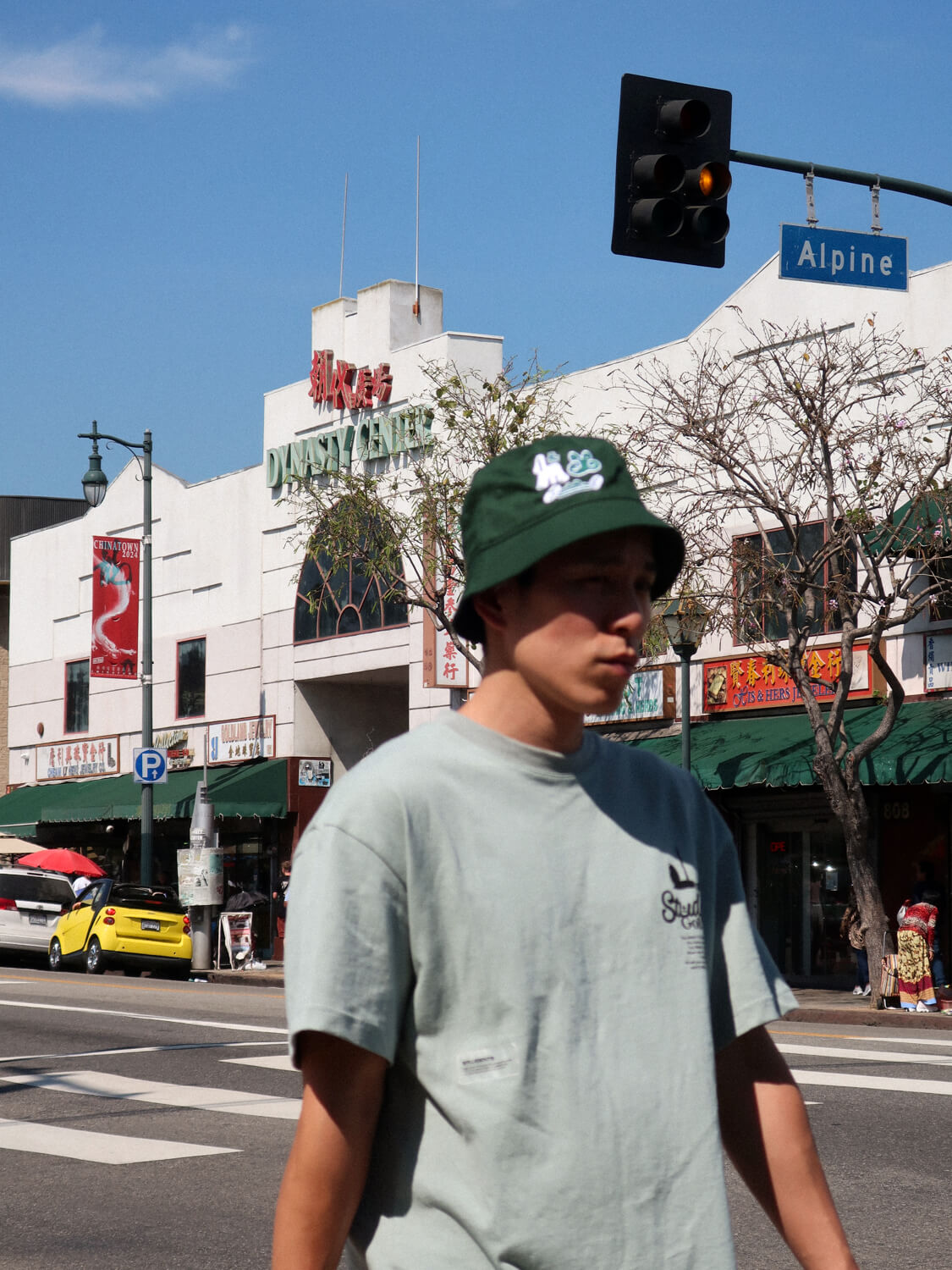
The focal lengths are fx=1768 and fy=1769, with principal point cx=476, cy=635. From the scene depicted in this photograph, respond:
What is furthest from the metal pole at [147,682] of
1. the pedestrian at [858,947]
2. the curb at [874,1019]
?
the curb at [874,1019]

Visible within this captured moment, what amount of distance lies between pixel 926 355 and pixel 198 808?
549 inches

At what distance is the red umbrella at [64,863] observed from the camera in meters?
32.7

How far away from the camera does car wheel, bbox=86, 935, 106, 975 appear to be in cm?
2709

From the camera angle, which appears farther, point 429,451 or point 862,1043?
point 429,451

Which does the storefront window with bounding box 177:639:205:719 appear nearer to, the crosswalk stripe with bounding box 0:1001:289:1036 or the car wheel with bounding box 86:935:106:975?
the car wheel with bounding box 86:935:106:975

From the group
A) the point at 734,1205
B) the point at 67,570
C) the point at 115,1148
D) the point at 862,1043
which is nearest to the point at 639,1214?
the point at 734,1205

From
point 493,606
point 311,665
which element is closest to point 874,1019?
point 311,665

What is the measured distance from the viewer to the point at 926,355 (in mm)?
22438

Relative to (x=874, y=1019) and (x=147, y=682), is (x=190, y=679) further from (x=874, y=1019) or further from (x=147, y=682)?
(x=874, y=1019)

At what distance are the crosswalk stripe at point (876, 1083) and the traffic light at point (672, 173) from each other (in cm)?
543

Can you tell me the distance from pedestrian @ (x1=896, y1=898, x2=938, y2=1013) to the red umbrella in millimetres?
17950

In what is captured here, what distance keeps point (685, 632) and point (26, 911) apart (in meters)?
13.4

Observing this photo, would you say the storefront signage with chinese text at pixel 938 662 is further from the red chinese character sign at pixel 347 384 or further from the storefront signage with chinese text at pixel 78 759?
the storefront signage with chinese text at pixel 78 759

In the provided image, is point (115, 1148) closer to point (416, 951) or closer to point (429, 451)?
point (416, 951)
